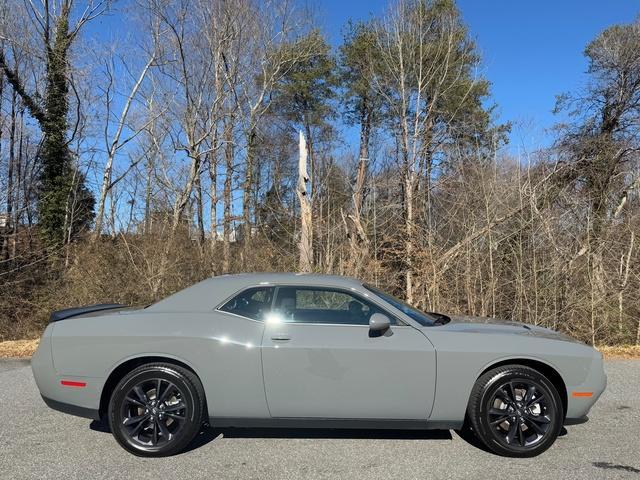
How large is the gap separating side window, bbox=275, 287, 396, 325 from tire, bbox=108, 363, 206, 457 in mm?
946

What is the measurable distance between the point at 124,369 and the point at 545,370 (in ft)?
11.5

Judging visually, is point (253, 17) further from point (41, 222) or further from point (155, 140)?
point (41, 222)

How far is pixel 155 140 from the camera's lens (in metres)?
25.6


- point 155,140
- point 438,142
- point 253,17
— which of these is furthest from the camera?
point 155,140

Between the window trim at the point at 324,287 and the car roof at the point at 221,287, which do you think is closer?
the window trim at the point at 324,287

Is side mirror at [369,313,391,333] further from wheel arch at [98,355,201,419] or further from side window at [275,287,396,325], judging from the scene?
wheel arch at [98,355,201,419]

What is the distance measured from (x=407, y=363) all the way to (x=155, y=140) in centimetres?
2447

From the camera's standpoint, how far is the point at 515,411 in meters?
3.91

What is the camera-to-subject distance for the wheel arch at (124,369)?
396 centimetres

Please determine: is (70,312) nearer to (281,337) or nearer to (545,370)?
(281,337)

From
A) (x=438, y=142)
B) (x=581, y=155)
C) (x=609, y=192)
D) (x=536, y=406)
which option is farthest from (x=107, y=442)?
(x=438, y=142)

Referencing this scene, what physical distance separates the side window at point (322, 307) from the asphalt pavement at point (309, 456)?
1.04 meters

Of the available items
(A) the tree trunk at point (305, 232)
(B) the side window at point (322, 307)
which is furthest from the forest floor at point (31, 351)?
(B) the side window at point (322, 307)

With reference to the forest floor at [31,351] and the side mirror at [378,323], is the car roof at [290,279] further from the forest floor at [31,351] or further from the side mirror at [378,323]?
the forest floor at [31,351]
